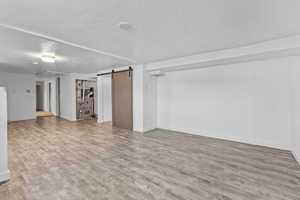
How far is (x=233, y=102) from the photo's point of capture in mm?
4223

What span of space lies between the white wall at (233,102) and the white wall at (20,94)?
725 centimetres

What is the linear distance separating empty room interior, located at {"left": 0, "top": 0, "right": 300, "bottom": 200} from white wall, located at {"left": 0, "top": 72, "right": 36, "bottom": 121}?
3978 mm

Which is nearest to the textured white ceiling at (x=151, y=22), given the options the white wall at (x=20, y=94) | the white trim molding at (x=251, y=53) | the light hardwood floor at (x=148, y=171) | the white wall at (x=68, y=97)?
the white trim molding at (x=251, y=53)

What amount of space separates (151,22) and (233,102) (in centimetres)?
333

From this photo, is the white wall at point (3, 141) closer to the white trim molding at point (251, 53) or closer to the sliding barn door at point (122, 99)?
the sliding barn door at point (122, 99)

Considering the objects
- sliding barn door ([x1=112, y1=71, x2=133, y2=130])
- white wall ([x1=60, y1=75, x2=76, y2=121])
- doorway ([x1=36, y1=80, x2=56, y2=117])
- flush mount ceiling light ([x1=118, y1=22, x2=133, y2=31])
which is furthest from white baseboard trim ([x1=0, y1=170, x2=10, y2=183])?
doorway ([x1=36, y1=80, x2=56, y2=117])

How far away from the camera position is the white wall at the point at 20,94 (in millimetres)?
7238

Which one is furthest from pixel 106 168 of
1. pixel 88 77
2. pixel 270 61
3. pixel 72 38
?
pixel 88 77

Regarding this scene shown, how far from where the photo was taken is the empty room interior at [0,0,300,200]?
6.39 ft

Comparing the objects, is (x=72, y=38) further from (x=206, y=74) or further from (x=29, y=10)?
(x=206, y=74)

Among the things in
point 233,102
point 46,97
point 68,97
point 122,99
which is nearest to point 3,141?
point 122,99

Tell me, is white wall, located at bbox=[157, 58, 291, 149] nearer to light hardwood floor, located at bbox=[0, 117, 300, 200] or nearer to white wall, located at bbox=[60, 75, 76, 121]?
light hardwood floor, located at bbox=[0, 117, 300, 200]

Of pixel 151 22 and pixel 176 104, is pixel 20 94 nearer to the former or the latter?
pixel 176 104

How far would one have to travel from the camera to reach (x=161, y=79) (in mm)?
5750
